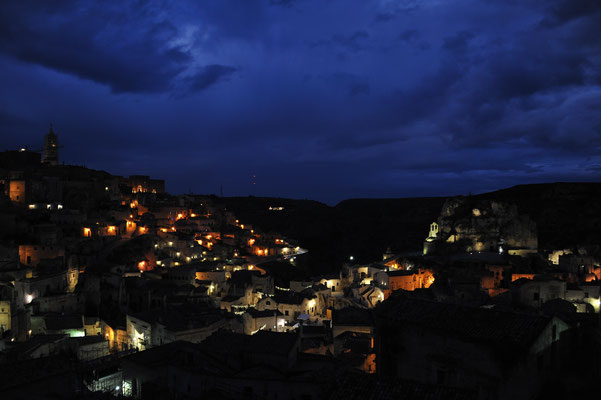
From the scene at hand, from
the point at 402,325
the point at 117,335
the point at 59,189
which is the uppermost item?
the point at 59,189

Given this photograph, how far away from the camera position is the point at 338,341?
28516 mm

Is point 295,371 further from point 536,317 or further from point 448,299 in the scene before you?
point 448,299

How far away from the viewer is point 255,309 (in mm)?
36656

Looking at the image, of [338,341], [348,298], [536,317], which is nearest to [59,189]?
[348,298]

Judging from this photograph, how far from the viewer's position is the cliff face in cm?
5428

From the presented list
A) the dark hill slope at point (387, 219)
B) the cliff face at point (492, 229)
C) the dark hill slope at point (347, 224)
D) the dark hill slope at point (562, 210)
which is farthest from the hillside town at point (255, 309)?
the dark hill slope at point (347, 224)

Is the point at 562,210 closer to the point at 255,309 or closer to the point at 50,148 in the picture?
the point at 255,309

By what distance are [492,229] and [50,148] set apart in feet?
273

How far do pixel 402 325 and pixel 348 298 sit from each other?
93.1ft

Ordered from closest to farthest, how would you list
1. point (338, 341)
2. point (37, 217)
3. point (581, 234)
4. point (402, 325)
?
point (402, 325) → point (338, 341) → point (37, 217) → point (581, 234)

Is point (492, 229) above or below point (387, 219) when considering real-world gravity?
below

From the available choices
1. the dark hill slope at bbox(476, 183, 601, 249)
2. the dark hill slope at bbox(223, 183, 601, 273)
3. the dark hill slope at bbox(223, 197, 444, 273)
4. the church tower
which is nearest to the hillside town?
the church tower

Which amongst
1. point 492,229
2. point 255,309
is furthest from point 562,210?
point 255,309

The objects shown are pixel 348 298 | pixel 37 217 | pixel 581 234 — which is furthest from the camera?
pixel 581 234
